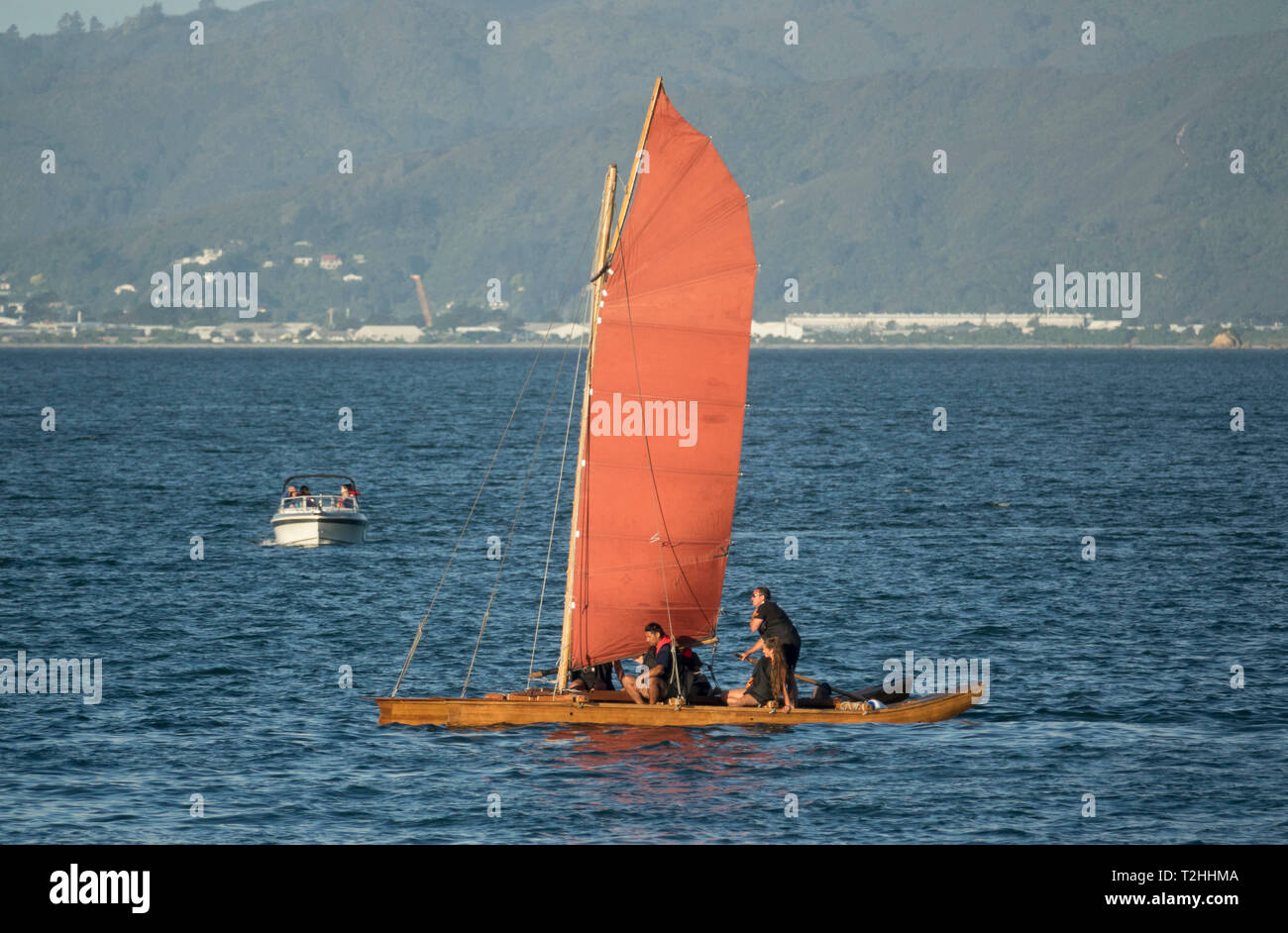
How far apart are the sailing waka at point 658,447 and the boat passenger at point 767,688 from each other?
0.20 metres

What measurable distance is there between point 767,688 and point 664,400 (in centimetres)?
584

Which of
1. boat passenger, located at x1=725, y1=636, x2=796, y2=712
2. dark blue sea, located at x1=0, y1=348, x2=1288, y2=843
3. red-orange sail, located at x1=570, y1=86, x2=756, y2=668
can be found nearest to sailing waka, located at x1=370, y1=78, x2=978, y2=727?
red-orange sail, located at x1=570, y1=86, x2=756, y2=668

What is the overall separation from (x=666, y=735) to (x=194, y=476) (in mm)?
62136

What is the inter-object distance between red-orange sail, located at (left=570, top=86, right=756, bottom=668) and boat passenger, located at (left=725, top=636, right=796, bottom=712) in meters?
1.97

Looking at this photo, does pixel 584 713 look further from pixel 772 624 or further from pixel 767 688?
pixel 772 624

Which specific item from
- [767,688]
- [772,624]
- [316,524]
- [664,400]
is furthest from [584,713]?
[316,524]

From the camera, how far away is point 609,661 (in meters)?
32.6

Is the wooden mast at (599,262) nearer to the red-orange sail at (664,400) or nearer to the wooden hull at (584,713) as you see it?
the red-orange sail at (664,400)

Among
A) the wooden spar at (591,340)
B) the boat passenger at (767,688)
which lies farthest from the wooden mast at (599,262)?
the boat passenger at (767,688)

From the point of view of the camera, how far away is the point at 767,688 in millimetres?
31188

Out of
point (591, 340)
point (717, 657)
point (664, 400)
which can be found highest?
point (591, 340)

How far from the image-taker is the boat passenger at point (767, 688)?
102ft

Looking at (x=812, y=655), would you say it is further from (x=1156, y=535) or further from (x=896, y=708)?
(x=1156, y=535)
